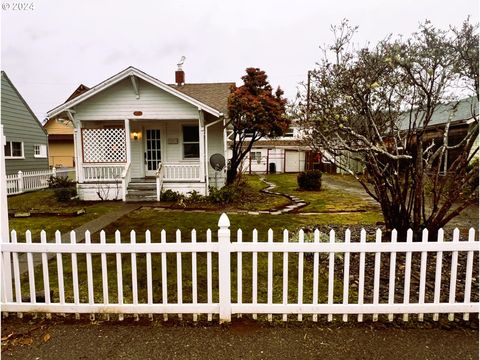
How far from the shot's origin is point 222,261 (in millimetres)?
3018

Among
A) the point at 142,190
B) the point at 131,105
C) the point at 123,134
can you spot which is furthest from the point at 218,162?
the point at 131,105

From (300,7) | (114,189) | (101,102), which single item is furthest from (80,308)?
(101,102)

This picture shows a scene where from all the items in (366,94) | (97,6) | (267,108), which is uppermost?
(97,6)

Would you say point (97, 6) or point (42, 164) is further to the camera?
point (42, 164)

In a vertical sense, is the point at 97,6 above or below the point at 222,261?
above

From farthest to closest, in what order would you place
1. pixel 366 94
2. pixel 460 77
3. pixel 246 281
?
pixel 366 94, pixel 460 77, pixel 246 281

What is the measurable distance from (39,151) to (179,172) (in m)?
11.5

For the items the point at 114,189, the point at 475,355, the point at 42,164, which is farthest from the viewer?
the point at 42,164

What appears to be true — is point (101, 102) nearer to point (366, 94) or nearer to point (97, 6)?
point (97, 6)

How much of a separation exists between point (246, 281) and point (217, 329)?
4.12 feet

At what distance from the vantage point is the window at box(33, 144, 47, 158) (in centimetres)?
1788

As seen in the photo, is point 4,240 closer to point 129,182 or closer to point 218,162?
point 129,182

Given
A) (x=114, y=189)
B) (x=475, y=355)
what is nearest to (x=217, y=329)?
(x=475, y=355)

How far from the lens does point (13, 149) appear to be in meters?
15.8
